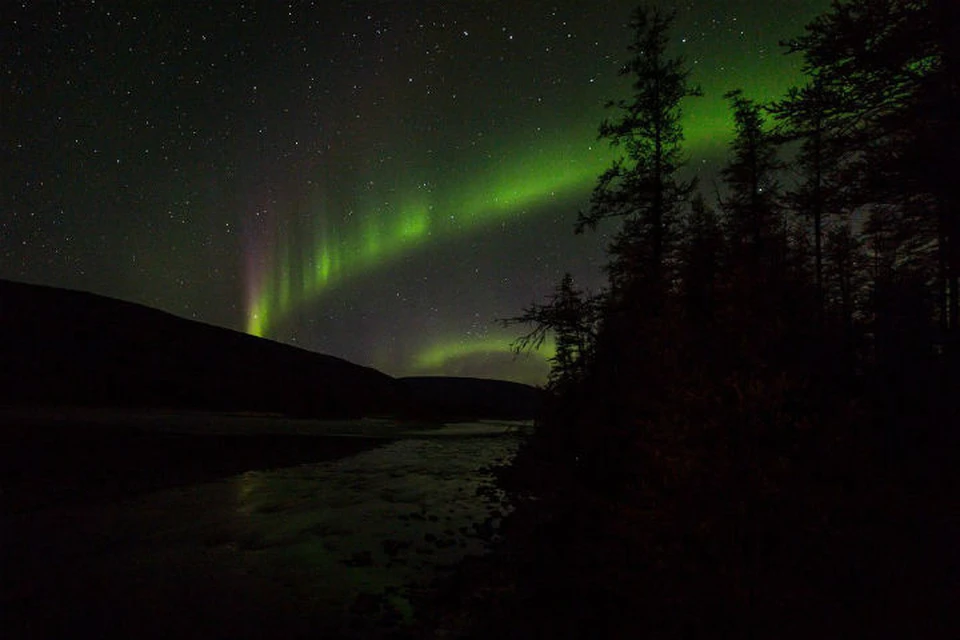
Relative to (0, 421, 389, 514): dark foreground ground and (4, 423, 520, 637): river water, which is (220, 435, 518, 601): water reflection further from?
(0, 421, 389, 514): dark foreground ground

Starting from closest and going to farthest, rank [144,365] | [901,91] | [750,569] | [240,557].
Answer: [750,569]
[901,91]
[240,557]
[144,365]

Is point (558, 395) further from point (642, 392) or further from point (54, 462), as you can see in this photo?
point (54, 462)

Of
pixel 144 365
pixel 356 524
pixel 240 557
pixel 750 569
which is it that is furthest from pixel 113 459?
pixel 144 365

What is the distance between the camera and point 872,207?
39.5 feet

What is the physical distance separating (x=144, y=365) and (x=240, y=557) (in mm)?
97554

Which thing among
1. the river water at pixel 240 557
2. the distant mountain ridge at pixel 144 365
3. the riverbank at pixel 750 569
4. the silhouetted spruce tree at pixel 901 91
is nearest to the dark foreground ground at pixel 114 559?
the river water at pixel 240 557

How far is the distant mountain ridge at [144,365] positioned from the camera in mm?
77750

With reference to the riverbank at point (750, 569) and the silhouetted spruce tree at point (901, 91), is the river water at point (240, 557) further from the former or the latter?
A: the silhouetted spruce tree at point (901, 91)

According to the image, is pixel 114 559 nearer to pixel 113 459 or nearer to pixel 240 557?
pixel 240 557

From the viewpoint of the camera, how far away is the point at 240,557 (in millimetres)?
13484

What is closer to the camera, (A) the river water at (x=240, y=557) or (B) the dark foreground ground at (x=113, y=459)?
(A) the river water at (x=240, y=557)

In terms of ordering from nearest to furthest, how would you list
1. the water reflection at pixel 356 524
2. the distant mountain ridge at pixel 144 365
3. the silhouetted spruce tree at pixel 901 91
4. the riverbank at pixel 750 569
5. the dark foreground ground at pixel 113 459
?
the riverbank at pixel 750 569 → the silhouetted spruce tree at pixel 901 91 → the water reflection at pixel 356 524 → the dark foreground ground at pixel 113 459 → the distant mountain ridge at pixel 144 365

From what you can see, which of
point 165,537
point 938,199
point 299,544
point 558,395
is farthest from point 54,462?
point 938,199

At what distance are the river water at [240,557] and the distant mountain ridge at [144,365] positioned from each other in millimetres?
59625
